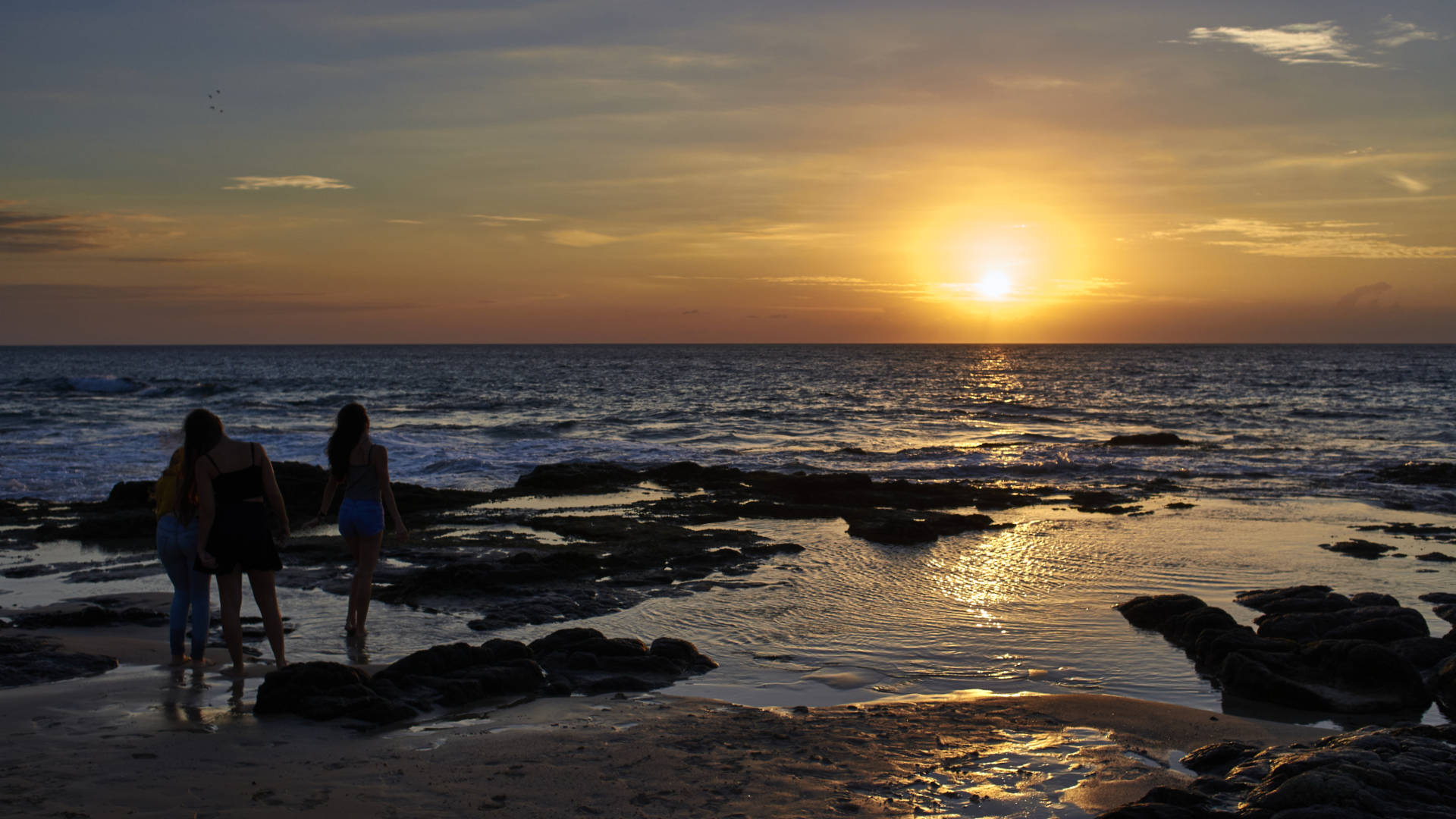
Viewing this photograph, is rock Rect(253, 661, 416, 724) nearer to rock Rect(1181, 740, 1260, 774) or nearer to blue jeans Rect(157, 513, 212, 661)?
blue jeans Rect(157, 513, 212, 661)

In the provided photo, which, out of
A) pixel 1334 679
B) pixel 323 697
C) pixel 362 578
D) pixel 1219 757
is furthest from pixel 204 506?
pixel 1334 679

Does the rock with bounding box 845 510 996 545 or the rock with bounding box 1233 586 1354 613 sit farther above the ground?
the rock with bounding box 1233 586 1354 613

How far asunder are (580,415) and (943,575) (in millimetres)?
29740

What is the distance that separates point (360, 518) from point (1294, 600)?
8360 millimetres

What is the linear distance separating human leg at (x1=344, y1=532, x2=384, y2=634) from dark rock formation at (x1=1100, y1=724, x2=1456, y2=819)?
5760mm

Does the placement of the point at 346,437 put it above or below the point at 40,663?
above

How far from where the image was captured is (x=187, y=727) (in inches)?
202

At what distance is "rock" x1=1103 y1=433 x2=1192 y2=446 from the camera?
27156mm

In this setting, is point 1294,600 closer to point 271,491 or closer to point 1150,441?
point 271,491

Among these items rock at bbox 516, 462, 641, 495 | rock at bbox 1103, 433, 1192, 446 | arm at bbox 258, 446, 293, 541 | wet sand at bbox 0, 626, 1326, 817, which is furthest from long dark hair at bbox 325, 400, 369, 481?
rock at bbox 1103, 433, 1192, 446

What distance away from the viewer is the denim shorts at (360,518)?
24.5ft

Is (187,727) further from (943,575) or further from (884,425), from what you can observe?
(884,425)

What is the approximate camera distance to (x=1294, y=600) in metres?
8.62

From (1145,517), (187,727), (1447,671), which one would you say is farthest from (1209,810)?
(1145,517)
